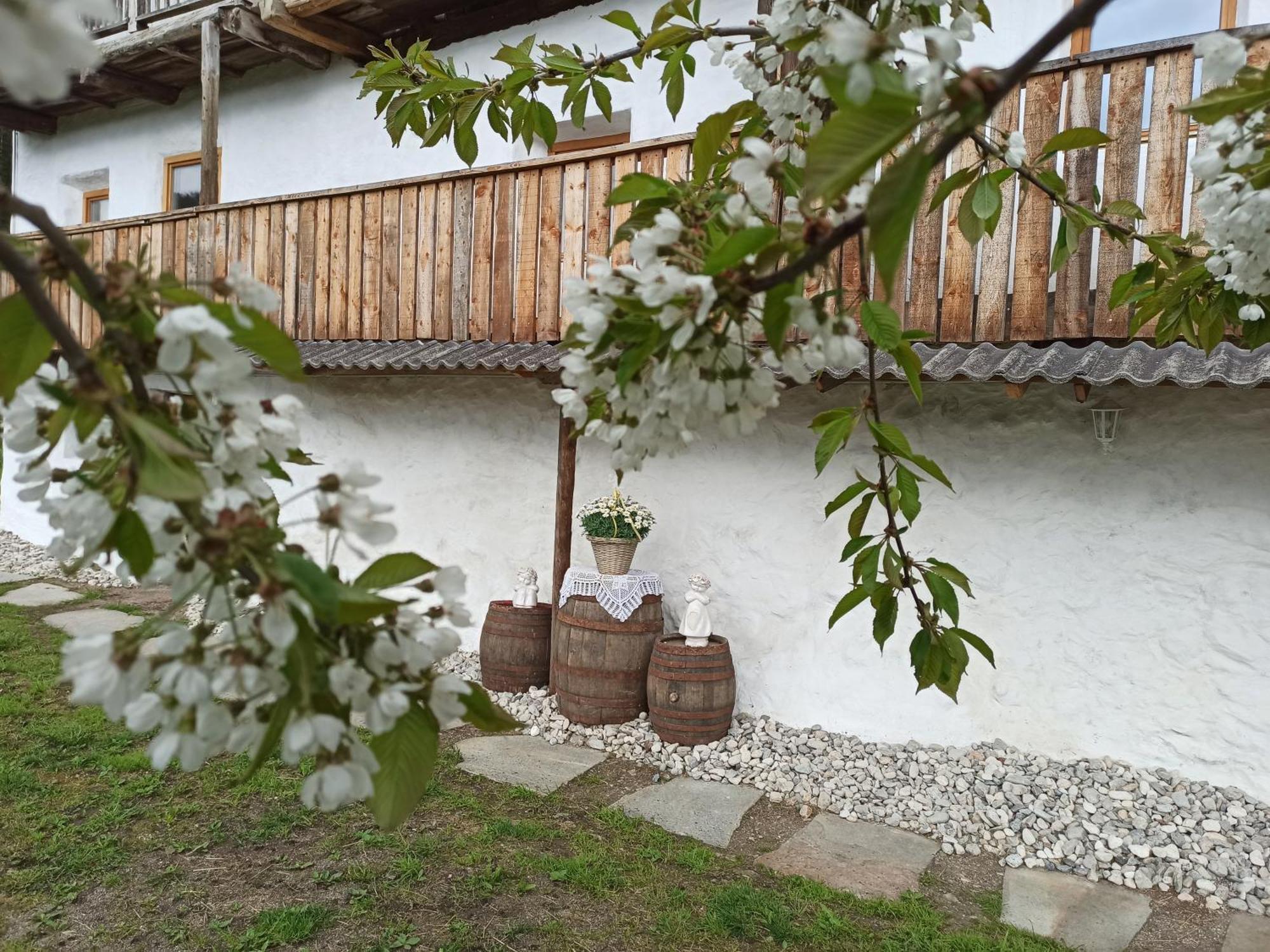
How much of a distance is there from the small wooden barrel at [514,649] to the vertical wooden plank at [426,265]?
69.8 inches

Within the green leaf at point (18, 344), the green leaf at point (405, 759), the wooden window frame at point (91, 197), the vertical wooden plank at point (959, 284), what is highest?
the wooden window frame at point (91, 197)

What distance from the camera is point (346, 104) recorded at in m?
7.52

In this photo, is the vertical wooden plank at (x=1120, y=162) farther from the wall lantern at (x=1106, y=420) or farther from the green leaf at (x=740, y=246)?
the green leaf at (x=740, y=246)

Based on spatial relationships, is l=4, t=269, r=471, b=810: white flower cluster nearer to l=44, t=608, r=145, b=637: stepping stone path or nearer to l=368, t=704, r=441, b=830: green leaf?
l=368, t=704, r=441, b=830: green leaf

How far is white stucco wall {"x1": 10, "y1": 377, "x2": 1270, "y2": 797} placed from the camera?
12.6 feet

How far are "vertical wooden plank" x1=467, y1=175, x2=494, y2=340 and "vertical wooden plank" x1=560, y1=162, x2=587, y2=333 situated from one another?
0.51m

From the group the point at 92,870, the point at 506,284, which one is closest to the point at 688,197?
the point at 92,870

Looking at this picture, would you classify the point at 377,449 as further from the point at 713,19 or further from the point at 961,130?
the point at 961,130

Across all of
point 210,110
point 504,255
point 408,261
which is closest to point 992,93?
point 504,255

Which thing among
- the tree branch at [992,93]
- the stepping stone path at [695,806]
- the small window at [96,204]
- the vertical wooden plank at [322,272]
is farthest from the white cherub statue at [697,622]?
the small window at [96,204]

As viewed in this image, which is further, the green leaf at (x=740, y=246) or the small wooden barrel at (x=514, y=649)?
the small wooden barrel at (x=514, y=649)

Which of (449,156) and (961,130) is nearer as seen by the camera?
(961,130)

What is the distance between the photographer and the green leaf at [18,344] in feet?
1.98

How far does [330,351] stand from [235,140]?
11.9ft
